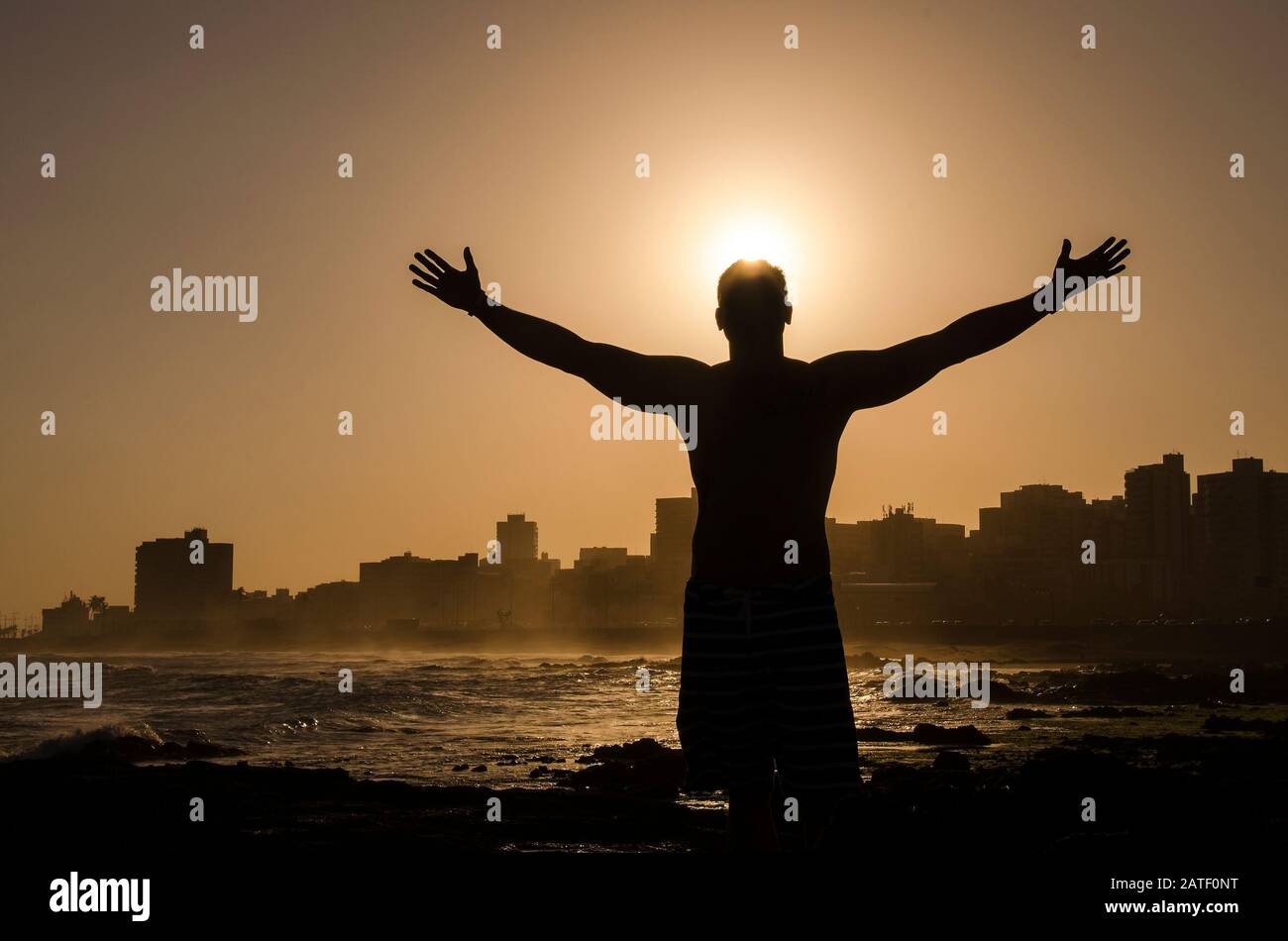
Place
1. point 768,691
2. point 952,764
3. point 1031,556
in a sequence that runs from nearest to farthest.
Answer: point 768,691 < point 952,764 < point 1031,556

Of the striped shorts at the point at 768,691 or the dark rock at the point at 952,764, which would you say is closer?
the striped shorts at the point at 768,691

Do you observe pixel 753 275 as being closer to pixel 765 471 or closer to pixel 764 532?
pixel 765 471

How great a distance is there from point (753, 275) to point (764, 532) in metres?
0.93

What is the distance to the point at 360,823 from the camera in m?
13.9

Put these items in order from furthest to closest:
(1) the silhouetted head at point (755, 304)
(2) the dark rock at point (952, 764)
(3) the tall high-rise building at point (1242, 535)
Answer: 1. (3) the tall high-rise building at point (1242, 535)
2. (2) the dark rock at point (952, 764)
3. (1) the silhouetted head at point (755, 304)

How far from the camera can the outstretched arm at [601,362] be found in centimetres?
396

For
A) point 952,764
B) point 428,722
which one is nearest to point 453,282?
point 952,764

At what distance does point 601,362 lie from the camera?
403cm

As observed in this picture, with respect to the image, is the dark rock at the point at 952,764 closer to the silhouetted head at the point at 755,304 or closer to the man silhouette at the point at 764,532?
the man silhouette at the point at 764,532

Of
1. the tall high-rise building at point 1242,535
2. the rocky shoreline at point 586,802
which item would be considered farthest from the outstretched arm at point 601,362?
the tall high-rise building at point 1242,535

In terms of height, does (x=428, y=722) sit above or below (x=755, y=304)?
below
